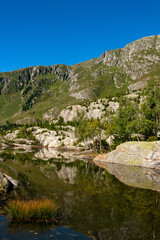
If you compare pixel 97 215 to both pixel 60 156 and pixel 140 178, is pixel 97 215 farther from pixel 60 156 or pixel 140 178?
pixel 60 156

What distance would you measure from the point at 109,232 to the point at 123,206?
669 cm

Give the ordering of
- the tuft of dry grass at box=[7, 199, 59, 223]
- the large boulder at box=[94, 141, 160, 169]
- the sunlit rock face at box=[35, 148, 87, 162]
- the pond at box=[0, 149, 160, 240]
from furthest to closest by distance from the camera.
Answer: the sunlit rock face at box=[35, 148, 87, 162] < the large boulder at box=[94, 141, 160, 169] < the tuft of dry grass at box=[7, 199, 59, 223] < the pond at box=[0, 149, 160, 240]

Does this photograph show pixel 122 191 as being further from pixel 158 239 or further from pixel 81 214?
pixel 158 239

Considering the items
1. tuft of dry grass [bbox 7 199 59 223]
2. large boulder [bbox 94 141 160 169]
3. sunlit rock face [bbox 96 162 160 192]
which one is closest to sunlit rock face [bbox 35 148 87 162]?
large boulder [bbox 94 141 160 169]

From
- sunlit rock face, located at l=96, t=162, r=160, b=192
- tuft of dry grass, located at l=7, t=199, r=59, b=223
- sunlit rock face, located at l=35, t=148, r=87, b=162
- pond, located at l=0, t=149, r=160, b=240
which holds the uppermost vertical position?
tuft of dry grass, located at l=7, t=199, r=59, b=223

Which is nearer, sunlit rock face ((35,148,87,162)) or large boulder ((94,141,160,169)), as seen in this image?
large boulder ((94,141,160,169))

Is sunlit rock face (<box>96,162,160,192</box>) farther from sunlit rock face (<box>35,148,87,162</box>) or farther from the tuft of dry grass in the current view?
sunlit rock face (<box>35,148,87,162</box>)

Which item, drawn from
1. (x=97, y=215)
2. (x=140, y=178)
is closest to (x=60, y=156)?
(x=140, y=178)

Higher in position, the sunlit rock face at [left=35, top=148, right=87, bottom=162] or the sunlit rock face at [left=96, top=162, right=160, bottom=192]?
the sunlit rock face at [left=96, top=162, right=160, bottom=192]

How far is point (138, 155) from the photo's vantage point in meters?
57.2

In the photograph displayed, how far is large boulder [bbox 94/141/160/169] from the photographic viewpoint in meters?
52.1

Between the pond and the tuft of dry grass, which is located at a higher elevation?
the tuft of dry grass

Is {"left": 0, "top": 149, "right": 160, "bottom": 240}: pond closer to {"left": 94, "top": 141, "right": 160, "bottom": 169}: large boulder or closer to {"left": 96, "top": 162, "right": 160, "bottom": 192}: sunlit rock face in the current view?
{"left": 96, "top": 162, "right": 160, "bottom": 192}: sunlit rock face

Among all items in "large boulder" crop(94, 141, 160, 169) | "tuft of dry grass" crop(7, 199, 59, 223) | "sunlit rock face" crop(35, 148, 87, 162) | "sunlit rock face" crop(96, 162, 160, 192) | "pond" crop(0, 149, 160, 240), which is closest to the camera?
"pond" crop(0, 149, 160, 240)
